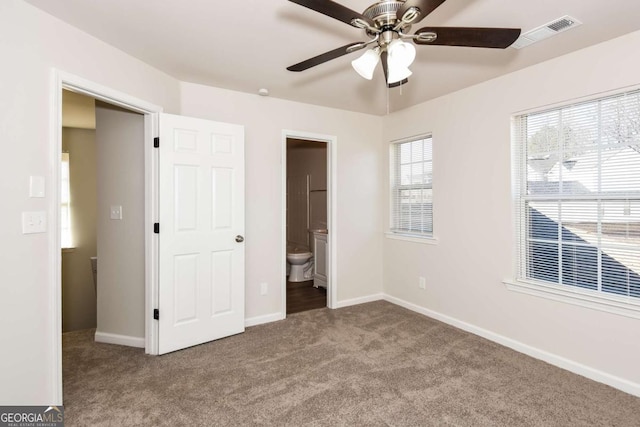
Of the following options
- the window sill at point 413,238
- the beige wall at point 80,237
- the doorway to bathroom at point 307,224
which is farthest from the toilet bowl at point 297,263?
the beige wall at point 80,237

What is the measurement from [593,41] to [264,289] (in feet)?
11.4

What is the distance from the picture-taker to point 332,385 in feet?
7.69

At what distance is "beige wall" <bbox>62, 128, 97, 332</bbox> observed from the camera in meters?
4.73

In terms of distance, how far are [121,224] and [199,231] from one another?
704 millimetres

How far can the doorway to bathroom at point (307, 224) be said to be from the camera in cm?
481

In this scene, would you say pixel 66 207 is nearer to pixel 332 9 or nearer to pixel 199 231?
pixel 199 231

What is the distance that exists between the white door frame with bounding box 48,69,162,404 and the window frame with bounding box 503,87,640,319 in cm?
311

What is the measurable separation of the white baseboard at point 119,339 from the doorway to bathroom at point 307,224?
1.73 metres

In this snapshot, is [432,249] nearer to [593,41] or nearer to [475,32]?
[593,41]

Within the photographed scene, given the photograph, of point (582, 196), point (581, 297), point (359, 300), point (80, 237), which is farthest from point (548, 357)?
point (80, 237)

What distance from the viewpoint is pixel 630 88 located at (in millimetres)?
2289

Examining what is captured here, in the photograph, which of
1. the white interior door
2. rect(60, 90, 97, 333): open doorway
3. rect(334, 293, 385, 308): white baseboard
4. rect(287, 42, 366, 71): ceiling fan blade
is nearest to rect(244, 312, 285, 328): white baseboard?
the white interior door

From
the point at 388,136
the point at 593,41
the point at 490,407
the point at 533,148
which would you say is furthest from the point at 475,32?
the point at 388,136

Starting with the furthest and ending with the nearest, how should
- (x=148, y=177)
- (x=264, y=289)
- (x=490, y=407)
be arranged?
(x=264, y=289) → (x=148, y=177) → (x=490, y=407)
